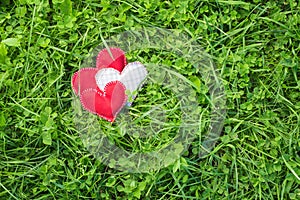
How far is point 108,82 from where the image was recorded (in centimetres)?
203

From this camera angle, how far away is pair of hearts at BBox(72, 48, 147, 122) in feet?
6.61

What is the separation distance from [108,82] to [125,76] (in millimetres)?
68

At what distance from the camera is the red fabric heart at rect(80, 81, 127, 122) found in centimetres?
201

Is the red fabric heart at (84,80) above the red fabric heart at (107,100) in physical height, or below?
above

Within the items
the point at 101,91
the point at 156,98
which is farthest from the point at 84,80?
the point at 156,98

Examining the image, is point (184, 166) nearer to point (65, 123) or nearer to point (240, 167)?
point (240, 167)

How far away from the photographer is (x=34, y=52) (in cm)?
210

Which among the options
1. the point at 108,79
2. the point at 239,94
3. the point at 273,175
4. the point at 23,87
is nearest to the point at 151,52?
Answer: the point at 108,79

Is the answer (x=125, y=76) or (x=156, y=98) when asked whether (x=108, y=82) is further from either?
(x=156, y=98)

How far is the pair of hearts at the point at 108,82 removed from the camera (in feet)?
6.61

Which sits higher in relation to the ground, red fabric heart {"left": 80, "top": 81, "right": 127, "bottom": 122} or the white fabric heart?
the white fabric heart

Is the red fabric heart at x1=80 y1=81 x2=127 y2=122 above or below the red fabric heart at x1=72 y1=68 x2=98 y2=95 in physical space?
below

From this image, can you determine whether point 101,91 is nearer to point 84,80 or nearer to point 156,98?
point 84,80

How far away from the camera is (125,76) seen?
2039 mm
